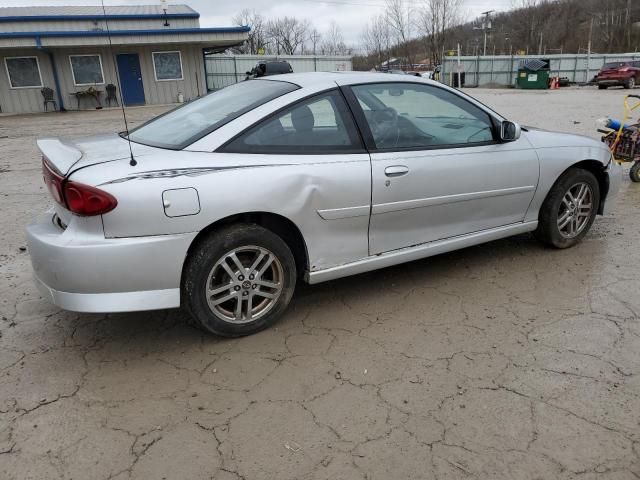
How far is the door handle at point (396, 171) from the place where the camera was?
3258 mm

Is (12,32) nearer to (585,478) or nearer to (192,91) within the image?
(192,91)

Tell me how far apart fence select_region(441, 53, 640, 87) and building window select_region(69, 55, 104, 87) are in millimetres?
26058

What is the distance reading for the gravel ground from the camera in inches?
85.3

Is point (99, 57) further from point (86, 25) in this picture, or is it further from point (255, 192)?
point (255, 192)

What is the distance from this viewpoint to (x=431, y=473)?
2.09 metres

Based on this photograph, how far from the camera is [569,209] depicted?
4336 millimetres

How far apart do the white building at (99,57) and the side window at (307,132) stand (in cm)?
2072

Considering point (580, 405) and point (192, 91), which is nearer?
point (580, 405)

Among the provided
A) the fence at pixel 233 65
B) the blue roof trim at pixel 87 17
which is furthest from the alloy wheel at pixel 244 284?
the fence at pixel 233 65

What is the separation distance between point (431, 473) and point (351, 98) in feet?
7.46

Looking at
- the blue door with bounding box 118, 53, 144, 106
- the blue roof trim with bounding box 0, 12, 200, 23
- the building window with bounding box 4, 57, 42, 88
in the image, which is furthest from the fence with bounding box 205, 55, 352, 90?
the building window with bounding box 4, 57, 42, 88

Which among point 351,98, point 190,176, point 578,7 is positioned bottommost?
point 190,176

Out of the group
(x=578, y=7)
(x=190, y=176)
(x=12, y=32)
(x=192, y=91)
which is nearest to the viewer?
(x=190, y=176)

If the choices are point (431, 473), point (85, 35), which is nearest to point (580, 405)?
point (431, 473)
